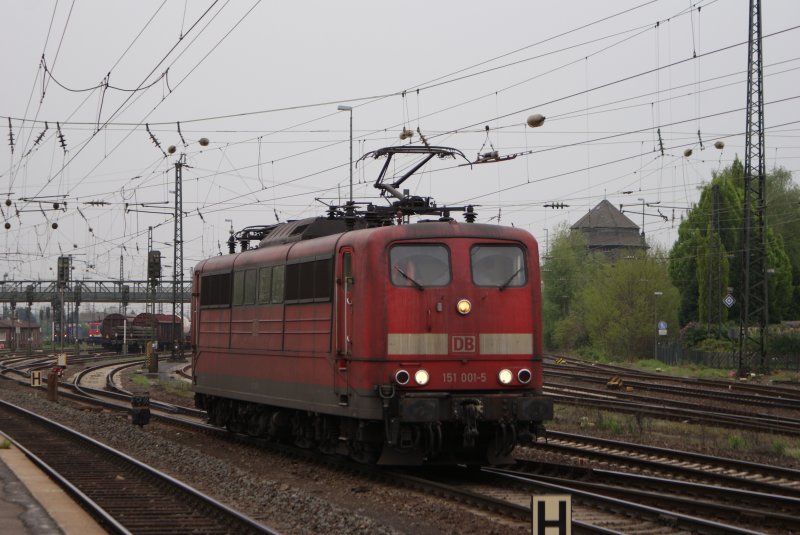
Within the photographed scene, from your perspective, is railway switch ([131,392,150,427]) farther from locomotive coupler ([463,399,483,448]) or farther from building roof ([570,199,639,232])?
building roof ([570,199,639,232])

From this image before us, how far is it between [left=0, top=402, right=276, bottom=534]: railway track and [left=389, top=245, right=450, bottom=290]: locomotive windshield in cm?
398

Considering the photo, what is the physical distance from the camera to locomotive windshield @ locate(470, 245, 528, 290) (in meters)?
14.8

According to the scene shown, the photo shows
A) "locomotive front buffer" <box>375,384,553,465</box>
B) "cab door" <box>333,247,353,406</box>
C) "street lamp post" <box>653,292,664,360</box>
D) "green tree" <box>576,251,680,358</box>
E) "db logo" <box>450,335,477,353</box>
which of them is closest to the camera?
"locomotive front buffer" <box>375,384,553,465</box>

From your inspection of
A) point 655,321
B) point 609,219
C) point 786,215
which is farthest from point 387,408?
point 609,219

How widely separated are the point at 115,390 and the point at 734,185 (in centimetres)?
4370

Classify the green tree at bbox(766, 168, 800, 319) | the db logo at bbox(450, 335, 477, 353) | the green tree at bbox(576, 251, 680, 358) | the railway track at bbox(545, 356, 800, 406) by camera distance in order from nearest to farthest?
the db logo at bbox(450, 335, 477, 353) → the railway track at bbox(545, 356, 800, 406) → the green tree at bbox(576, 251, 680, 358) → the green tree at bbox(766, 168, 800, 319)

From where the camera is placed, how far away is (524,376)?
1462cm

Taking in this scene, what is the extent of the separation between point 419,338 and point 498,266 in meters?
1.65

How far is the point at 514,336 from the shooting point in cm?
1470

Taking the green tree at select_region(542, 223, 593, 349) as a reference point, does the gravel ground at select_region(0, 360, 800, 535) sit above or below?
below

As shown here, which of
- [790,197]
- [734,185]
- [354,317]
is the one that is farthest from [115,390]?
[790,197]

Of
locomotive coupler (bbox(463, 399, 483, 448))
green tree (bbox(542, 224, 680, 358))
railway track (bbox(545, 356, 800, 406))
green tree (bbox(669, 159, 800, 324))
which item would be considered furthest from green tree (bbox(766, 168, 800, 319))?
locomotive coupler (bbox(463, 399, 483, 448))

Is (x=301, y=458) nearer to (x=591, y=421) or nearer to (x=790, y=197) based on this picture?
(x=591, y=421)

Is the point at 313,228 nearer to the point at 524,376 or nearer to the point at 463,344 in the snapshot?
the point at 463,344
